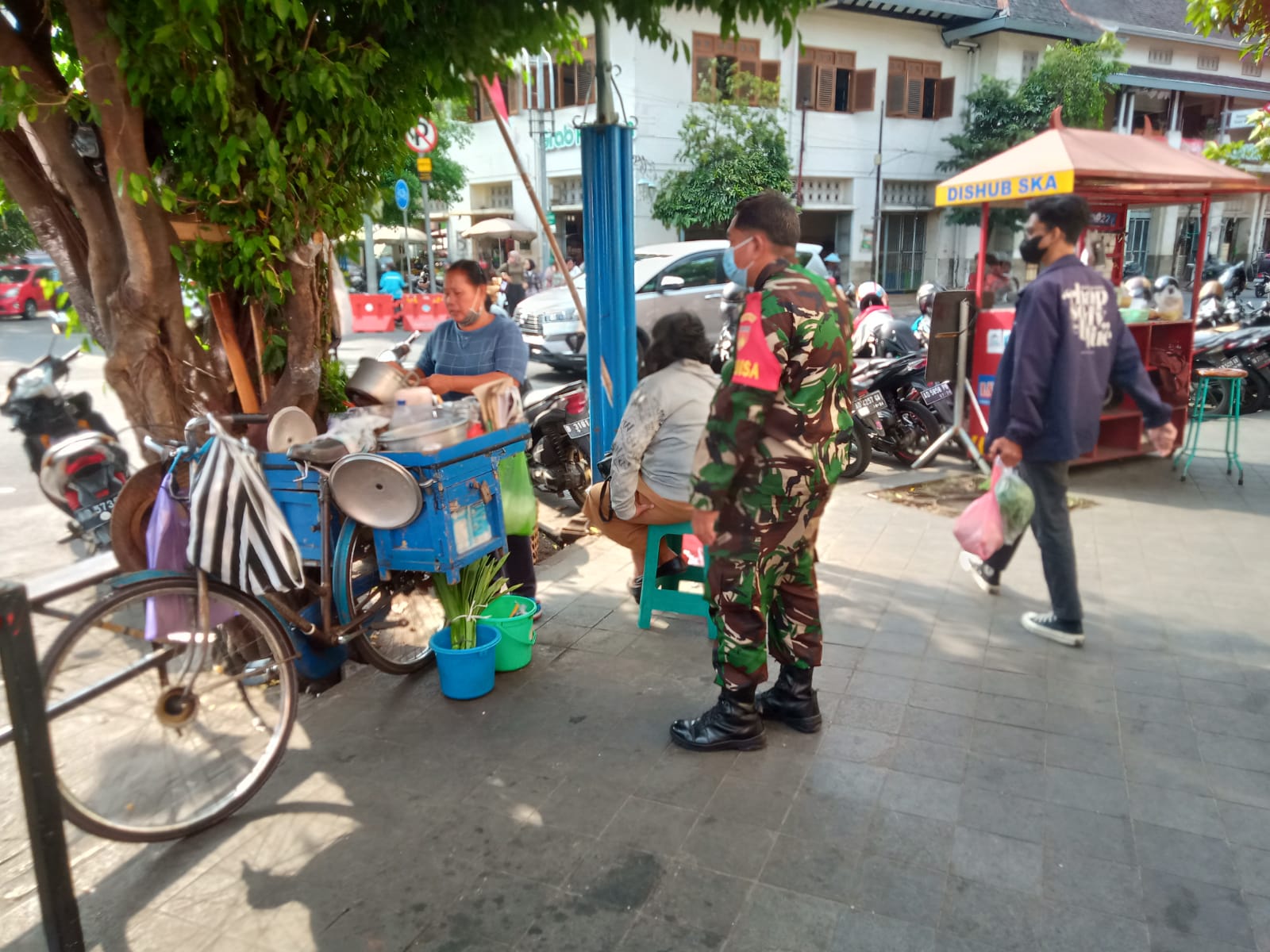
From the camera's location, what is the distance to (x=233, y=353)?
3748 mm

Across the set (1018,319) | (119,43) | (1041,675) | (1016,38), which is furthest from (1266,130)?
(1016,38)

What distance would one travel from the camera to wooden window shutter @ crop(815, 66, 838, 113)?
77.3 ft

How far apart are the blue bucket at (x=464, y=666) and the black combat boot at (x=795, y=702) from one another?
3.43 ft

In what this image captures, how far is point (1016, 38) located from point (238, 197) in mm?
27202

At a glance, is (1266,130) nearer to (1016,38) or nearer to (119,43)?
(119,43)

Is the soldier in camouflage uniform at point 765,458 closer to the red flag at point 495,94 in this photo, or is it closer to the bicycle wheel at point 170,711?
the bicycle wheel at point 170,711

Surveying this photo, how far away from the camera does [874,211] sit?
81.3ft

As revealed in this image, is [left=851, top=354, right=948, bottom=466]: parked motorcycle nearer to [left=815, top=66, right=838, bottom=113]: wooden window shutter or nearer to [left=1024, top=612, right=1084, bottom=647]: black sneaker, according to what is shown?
[left=1024, top=612, right=1084, bottom=647]: black sneaker

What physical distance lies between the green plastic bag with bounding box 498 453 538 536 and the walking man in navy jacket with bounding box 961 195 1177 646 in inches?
80.7

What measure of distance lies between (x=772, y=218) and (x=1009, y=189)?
4.07 metres

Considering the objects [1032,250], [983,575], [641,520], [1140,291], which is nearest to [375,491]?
[641,520]

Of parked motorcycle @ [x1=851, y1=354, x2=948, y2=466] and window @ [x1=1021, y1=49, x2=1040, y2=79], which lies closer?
parked motorcycle @ [x1=851, y1=354, x2=948, y2=466]

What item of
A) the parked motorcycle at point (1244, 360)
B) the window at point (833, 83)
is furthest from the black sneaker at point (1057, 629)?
the window at point (833, 83)

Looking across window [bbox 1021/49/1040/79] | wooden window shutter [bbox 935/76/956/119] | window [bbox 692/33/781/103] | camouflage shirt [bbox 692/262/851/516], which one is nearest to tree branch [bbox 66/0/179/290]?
camouflage shirt [bbox 692/262/851/516]
